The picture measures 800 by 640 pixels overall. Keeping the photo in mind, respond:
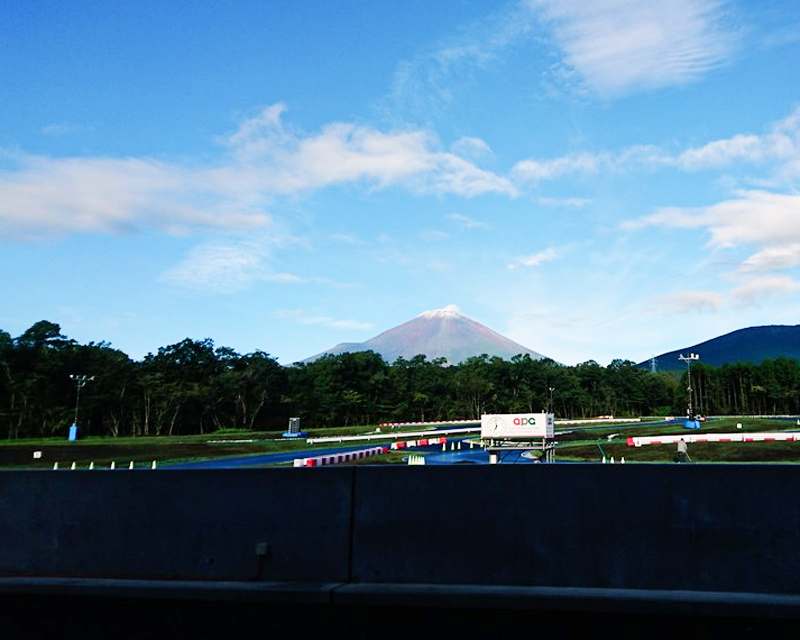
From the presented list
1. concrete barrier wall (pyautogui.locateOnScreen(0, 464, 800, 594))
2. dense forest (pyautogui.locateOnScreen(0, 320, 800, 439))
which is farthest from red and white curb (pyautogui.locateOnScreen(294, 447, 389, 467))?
dense forest (pyautogui.locateOnScreen(0, 320, 800, 439))

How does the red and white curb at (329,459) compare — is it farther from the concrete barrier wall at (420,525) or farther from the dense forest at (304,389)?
the dense forest at (304,389)

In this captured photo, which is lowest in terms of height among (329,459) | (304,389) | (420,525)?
(329,459)

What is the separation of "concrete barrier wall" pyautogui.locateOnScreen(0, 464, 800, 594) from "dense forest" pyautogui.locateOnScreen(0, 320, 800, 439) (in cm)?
7566

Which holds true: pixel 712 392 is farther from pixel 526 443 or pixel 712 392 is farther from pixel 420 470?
pixel 420 470

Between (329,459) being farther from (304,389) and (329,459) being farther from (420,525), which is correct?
(304,389)

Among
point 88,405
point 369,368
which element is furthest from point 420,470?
point 369,368

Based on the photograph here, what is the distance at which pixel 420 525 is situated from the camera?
622cm

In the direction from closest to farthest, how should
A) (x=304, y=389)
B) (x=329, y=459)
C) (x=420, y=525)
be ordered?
(x=420, y=525) → (x=329, y=459) → (x=304, y=389)

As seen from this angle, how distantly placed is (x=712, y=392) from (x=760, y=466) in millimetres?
193578

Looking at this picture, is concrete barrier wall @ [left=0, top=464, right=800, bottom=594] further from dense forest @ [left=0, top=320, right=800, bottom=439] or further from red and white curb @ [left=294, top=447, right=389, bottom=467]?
dense forest @ [left=0, top=320, right=800, bottom=439]

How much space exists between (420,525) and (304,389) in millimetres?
126452

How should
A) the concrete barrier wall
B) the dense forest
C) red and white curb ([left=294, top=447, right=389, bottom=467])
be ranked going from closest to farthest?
the concrete barrier wall
red and white curb ([left=294, top=447, right=389, bottom=467])
the dense forest

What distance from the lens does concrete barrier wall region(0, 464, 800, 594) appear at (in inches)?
229

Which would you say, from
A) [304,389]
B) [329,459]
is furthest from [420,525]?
[304,389]
